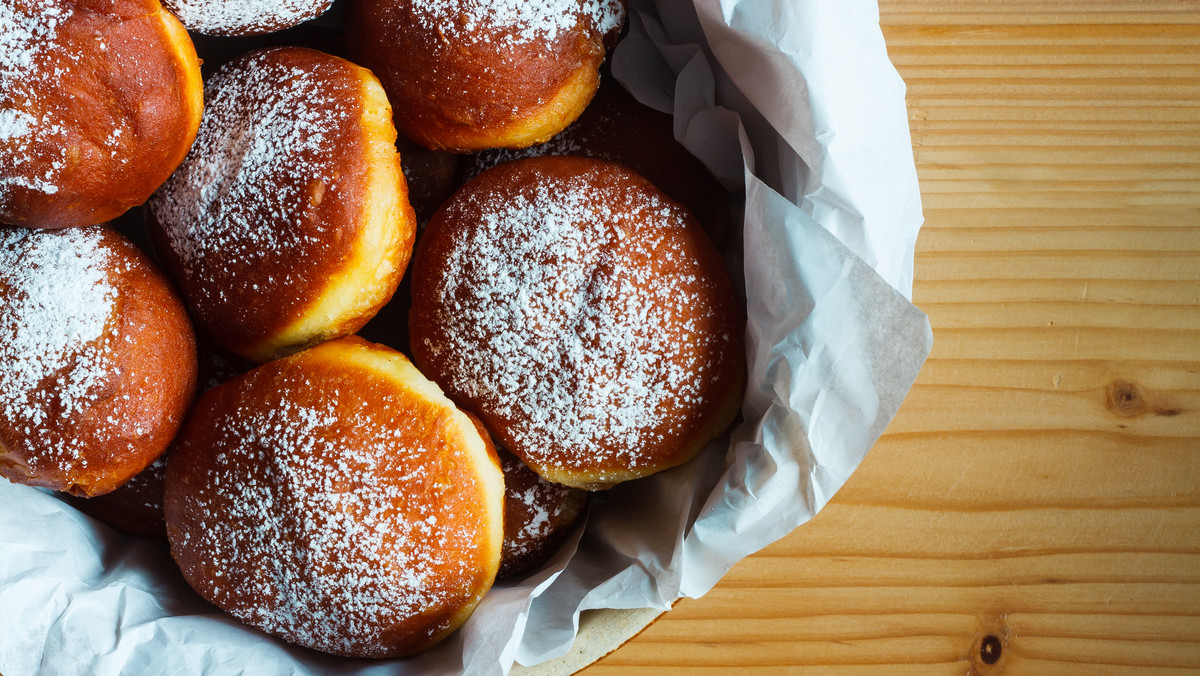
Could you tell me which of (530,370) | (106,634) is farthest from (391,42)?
(106,634)

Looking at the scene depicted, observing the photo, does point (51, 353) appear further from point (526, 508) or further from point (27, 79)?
point (526, 508)

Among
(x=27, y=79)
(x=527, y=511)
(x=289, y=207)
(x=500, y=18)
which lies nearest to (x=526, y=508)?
(x=527, y=511)

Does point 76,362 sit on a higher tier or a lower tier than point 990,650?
higher

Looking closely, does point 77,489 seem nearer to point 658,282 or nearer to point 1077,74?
point 658,282

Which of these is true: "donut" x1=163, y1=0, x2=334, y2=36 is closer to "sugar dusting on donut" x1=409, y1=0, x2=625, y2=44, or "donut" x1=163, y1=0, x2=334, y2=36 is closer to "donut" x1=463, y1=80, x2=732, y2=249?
"sugar dusting on donut" x1=409, y1=0, x2=625, y2=44

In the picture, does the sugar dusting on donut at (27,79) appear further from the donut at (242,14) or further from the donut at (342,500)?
the donut at (342,500)

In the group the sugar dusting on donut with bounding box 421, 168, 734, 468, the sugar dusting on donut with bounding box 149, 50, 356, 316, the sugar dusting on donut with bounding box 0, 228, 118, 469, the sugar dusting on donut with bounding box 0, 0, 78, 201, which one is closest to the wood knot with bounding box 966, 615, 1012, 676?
the sugar dusting on donut with bounding box 421, 168, 734, 468
